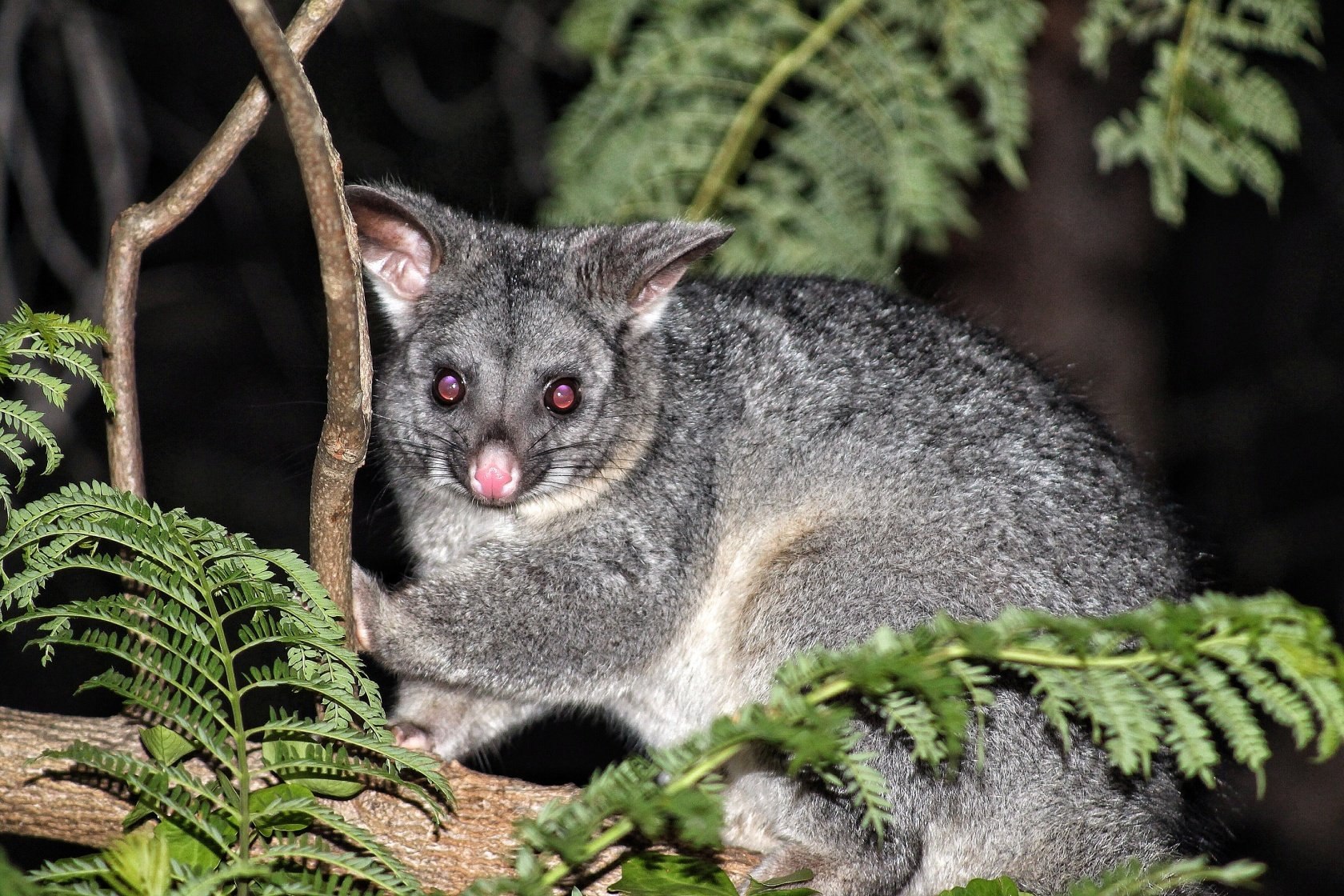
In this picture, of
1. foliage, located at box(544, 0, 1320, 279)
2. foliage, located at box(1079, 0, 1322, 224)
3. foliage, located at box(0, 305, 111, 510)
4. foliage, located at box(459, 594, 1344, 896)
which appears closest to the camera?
foliage, located at box(459, 594, 1344, 896)

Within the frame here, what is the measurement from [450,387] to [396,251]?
0.45m

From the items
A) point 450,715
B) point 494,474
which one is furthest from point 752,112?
point 450,715

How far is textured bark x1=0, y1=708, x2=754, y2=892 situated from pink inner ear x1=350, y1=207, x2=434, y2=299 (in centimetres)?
149

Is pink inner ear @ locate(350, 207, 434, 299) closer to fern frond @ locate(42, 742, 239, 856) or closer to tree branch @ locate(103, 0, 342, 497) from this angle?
tree branch @ locate(103, 0, 342, 497)

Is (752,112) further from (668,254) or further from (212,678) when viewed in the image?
(212,678)

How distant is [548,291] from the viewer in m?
4.04

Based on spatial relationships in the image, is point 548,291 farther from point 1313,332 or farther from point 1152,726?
point 1313,332

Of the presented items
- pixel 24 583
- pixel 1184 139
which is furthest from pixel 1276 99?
pixel 24 583

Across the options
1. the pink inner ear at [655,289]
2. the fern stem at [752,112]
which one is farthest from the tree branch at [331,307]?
the fern stem at [752,112]

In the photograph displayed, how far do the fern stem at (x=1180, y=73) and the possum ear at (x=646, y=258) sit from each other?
239cm

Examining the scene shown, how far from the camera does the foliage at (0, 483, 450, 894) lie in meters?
2.49

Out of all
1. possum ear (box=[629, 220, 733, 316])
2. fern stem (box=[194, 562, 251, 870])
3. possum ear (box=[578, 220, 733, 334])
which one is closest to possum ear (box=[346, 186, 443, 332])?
possum ear (box=[578, 220, 733, 334])

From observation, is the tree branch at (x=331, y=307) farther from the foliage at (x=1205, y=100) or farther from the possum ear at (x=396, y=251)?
the foliage at (x=1205, y=100)

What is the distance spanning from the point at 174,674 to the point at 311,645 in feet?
1.04
